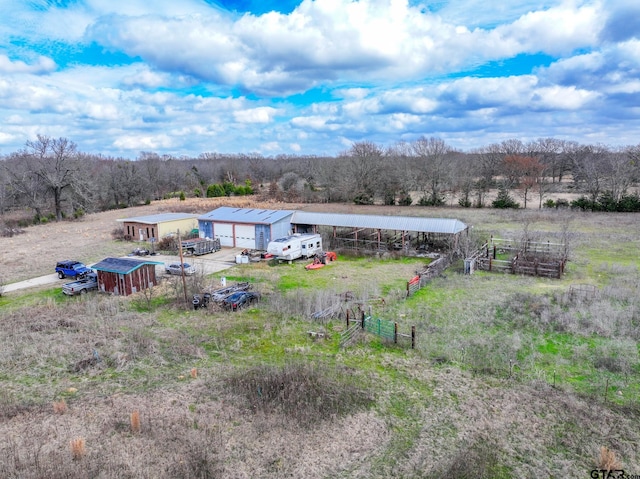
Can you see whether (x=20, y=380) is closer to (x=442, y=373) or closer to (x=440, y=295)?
(x=442, y=373)

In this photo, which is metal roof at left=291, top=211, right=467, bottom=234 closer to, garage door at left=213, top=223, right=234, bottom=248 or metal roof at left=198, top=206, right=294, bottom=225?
metal roof at left=198, top=206, right=294, bottom=225

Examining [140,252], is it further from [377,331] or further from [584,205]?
[584,205]

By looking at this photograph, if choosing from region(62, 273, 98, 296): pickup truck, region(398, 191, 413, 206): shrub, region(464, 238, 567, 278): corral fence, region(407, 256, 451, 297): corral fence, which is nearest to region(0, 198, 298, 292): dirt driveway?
region(62, 273, 98, 296): pickup truck

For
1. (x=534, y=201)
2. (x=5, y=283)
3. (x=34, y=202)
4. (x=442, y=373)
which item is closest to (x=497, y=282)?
(x=442, y=373)

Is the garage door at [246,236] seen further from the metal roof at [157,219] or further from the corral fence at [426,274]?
the corral fence at [426,274]

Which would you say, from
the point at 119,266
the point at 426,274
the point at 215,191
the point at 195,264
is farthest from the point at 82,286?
the point at 215,191

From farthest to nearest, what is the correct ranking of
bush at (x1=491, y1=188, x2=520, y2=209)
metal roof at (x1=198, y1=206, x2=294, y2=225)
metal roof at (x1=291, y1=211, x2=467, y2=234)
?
bush at (x1=491, y1=188, x2=520, y2=209)
metal roof at (x1=198, y1=206, x2=294, y2=225)
metal roof at (x1=291, y1=211, x2=467, y2=234)
